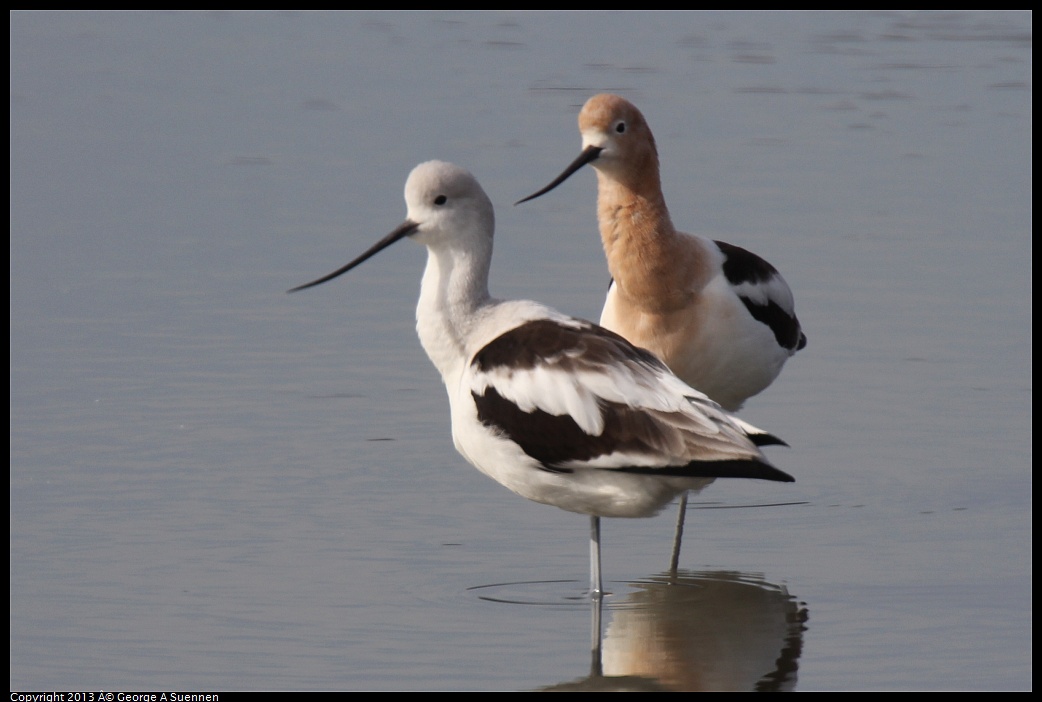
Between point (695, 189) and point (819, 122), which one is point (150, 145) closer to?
point (695, 189)

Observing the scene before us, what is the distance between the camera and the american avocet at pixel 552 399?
Answer: 523cm

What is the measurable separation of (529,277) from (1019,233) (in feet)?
9.43

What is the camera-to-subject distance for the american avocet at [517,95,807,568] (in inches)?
257

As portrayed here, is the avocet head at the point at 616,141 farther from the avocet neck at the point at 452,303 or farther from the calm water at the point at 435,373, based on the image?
the calm water at the point at 435,373

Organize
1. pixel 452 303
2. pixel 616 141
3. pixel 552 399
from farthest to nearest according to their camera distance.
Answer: pixel 616 141, pixel 452 303, pixel 552 399

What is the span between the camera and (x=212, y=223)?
382 inches

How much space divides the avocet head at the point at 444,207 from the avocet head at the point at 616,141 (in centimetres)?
89

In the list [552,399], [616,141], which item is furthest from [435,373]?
[552,399]

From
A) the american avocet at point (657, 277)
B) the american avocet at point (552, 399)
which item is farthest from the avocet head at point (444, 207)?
the american avocet at point (657, 277)

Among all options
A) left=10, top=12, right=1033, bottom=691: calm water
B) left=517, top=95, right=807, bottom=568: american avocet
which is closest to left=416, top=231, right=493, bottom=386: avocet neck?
left=10, top=12, right=1033, bottom=691: calm water

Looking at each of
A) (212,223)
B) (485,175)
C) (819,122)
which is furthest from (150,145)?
(819,122)

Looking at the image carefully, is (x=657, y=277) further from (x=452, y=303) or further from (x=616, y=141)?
(x=452, y=303)

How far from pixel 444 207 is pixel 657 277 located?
1.18 meters

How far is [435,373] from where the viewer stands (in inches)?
311
